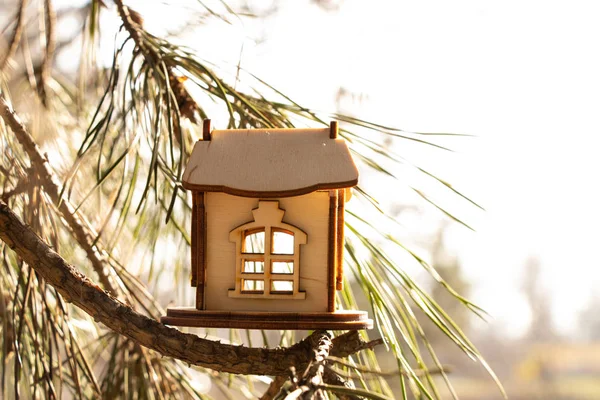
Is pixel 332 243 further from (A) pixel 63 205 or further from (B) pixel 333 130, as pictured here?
(A) pixel 63 205

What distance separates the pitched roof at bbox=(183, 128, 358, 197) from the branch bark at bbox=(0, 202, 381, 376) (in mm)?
89

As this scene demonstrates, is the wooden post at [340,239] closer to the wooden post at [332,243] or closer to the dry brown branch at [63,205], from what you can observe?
the wooden post at [332,243]

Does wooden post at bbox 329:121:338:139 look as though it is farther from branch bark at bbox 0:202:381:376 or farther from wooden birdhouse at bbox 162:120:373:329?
branch bark at bbox 0:202:381:376

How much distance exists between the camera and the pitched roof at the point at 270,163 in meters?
0.42

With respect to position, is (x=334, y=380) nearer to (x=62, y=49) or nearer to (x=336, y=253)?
(x=336, y=253)

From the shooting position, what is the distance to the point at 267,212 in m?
0.44

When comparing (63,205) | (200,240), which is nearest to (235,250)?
(200,240)

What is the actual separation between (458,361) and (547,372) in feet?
1.22

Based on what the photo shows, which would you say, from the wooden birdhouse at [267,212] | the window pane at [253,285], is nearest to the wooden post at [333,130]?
the wooden birdhouse at [267,212]

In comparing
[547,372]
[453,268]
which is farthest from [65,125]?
[547,372]

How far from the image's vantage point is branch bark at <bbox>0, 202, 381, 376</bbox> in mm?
392

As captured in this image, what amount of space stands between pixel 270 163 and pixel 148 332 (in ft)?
0.42

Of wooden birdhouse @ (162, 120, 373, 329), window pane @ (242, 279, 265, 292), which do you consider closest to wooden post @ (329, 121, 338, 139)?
wooden birdhouse @ (162, 120, 373, 329)

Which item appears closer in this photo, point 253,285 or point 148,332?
point 148,332
